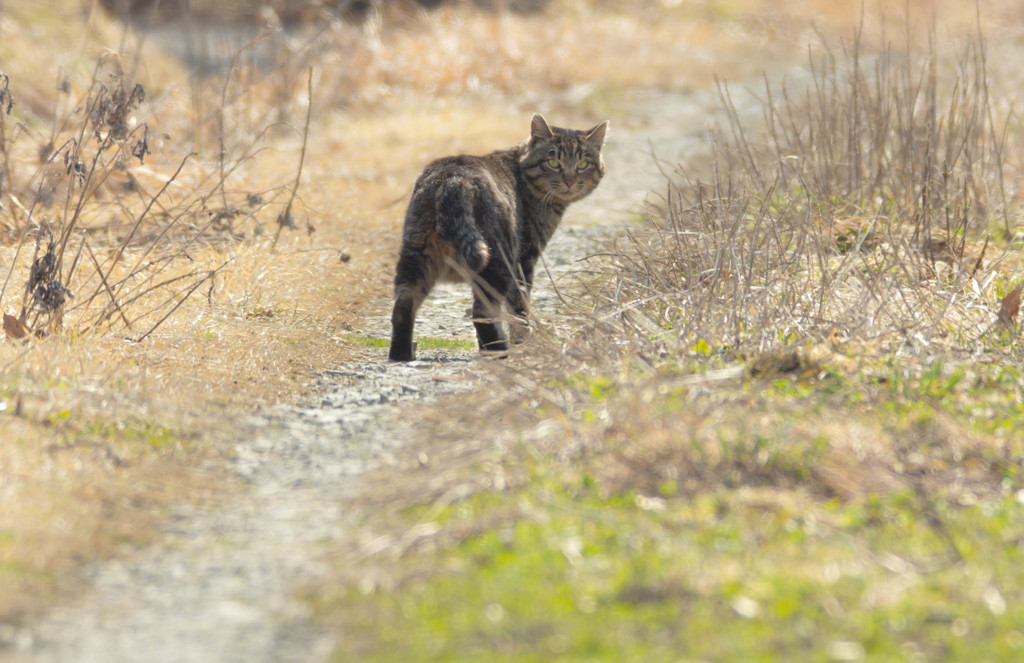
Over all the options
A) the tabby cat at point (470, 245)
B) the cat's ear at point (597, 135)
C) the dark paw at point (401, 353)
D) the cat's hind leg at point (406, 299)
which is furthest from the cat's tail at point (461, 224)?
the cat's ear at point (597, 135)

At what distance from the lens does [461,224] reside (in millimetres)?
5227

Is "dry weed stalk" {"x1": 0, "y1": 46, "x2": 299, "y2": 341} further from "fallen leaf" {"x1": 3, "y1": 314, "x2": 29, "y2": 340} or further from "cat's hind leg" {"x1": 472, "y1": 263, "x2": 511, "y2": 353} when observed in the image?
"cat's hind leg" {"x1": 472, "y1": 263, "x2": 511, "y2": 353}

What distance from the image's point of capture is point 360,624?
9.38 feet

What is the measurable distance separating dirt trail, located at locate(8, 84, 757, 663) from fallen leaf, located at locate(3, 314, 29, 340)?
4.60 feet

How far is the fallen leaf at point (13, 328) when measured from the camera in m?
5.13

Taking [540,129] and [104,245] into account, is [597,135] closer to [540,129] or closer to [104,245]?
[540,129]

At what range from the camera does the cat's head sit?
650 cm

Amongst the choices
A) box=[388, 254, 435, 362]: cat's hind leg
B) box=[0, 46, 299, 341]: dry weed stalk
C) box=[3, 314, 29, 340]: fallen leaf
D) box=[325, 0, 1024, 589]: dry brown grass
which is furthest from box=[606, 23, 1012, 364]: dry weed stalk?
box=[3, 314, 29, 340]: fallen leaf

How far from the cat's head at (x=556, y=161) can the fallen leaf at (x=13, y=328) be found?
9.79 feet

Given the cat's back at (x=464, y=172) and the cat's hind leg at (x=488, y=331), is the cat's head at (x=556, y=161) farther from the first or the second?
the cat's hind leg at (x=488, y=331)

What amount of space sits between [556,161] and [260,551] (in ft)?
12.3

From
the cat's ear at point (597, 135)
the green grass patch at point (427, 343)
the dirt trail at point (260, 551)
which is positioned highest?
the cat's ear at point (597, 135)

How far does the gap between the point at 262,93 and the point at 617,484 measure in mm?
9621

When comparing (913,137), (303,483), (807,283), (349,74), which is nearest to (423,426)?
(303,483)
